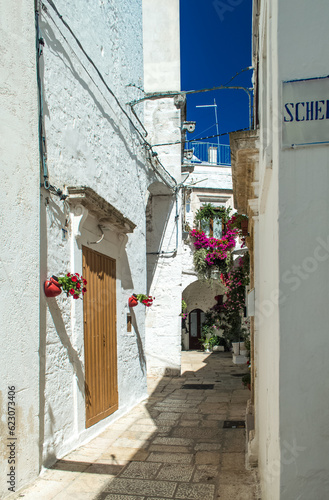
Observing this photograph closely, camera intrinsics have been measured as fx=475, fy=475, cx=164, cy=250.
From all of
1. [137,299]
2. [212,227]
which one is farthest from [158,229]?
[137,299]

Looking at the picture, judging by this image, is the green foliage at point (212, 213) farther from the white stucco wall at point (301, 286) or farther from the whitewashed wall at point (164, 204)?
the white stucco wall at point (301, 286)

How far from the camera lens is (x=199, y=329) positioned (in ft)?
61.3

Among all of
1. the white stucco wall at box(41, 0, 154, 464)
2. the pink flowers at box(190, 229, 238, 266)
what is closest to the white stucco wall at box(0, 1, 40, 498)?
the white stucco wall at box(41, 0, 154, 464)

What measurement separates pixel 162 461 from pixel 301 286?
3206mm

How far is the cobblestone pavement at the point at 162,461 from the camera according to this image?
402 centimetres

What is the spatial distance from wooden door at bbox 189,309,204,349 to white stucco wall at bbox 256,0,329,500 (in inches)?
636

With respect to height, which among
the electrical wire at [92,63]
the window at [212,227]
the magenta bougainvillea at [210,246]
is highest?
the electrical wire at [92,63]

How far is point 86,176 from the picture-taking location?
592 centimetres

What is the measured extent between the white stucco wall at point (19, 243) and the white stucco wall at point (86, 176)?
0.30 metres

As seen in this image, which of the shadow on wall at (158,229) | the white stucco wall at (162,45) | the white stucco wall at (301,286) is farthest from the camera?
the white stucco wall at (162,45)

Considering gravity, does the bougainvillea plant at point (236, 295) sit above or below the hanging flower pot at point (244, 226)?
below

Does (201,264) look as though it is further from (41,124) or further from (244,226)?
(41,124)

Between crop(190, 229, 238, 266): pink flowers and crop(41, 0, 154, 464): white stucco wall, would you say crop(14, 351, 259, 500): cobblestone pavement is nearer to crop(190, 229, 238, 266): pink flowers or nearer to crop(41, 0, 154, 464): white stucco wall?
crop(41, 0, 154, 464): white stucco wall

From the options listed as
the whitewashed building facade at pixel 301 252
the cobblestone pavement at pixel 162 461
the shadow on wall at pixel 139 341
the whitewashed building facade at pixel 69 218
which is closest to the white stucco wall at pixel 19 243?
the whitewashed building facade at pixel 69 218
